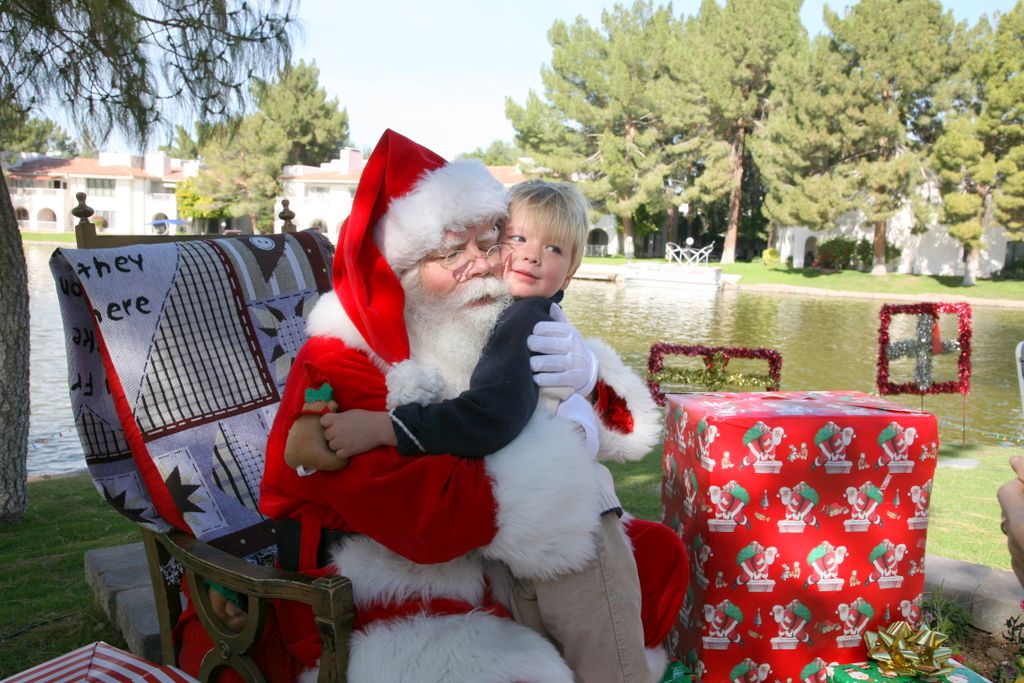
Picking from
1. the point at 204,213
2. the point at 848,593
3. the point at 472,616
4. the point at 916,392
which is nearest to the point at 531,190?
the point at 472,616

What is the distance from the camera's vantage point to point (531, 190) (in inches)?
91.6

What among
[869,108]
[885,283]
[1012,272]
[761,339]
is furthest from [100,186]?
[1012,272]

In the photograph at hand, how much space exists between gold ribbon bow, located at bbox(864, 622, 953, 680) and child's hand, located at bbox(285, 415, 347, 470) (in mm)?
1850

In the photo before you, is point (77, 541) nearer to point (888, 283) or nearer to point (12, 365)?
point (12, 365)

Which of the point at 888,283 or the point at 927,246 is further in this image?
the point at 927,246

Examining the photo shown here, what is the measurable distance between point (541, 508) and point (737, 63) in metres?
39.3

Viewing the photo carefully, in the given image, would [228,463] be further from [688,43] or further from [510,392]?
[688,43]

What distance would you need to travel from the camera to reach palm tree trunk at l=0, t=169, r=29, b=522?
167 inches

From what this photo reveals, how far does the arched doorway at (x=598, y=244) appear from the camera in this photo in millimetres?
47312

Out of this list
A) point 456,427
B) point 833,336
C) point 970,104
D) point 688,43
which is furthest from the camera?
point 688,43

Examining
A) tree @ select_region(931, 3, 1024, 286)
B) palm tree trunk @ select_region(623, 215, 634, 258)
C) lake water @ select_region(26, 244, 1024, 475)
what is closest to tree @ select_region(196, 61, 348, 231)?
lake water @ select_region(26, 244, 1024, 475)

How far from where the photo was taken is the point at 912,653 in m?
2.47

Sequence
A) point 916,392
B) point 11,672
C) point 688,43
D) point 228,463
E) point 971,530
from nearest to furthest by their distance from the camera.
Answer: point 228,463, point 11,672, point 971,530, point 916,392, point 688,43

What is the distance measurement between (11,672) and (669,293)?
25.5 metres
